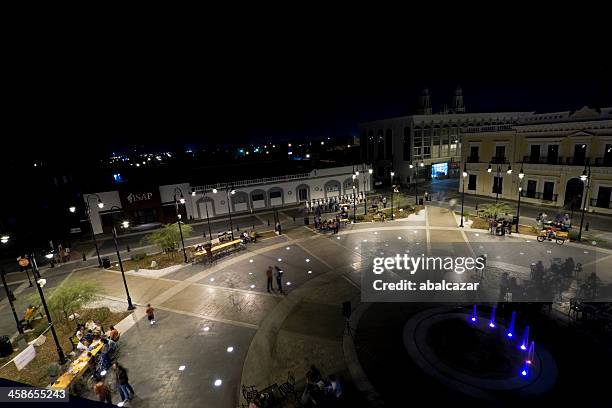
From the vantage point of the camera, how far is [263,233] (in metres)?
28.7

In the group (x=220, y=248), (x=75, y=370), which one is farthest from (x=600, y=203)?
(x=75, y=370)

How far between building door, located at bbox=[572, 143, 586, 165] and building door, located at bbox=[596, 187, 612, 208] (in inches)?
118

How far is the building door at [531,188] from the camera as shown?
3369 cm

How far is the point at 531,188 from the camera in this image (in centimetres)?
3406

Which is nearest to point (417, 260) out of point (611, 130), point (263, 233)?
point (263, 233)

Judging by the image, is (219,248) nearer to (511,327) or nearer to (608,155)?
(511,327)

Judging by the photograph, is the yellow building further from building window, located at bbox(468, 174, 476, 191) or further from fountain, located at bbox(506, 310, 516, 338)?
fountain, located at bbox(506, 310, 516, 338)

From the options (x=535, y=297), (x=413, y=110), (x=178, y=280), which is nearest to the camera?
(x=535, y=297)

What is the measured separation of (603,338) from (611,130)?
81.2 feet

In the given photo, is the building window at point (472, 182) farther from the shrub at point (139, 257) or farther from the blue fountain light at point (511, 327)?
the shrub at point (139, 257)

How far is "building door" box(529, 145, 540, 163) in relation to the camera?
33.3m

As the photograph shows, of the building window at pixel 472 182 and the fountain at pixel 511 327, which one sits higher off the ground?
the building window at pixel 472 182

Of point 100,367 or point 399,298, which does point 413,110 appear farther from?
point 100,367
